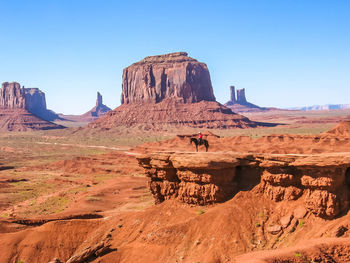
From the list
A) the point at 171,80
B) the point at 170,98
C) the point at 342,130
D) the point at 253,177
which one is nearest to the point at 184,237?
the point at 253,177

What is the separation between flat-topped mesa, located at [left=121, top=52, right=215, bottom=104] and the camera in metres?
154

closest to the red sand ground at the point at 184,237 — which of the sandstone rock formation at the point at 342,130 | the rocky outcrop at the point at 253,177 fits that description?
the rocky outcrop at the point at 253,177

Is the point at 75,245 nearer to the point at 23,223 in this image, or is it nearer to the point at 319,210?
the point at 23,223

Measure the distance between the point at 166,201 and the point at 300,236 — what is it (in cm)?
929

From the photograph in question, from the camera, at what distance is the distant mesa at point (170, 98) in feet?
473

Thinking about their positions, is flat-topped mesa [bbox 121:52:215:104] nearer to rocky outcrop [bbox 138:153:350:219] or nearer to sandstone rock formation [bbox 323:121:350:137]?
sandstone rock formation [bbox 323:121:350:137]

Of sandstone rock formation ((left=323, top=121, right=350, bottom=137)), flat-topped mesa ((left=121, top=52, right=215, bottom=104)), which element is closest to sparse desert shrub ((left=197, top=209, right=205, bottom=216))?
sandstone rock formation ((left=323, top=121, right=350, bottom=137))

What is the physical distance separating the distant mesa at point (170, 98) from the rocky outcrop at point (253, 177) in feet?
379

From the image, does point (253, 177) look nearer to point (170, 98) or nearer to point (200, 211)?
point (200, 211)

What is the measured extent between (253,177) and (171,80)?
13586cm

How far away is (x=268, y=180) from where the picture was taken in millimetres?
20562

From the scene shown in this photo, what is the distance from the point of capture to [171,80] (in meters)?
155

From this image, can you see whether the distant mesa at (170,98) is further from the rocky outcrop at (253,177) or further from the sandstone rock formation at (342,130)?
the rocky outcrop at (253,177)

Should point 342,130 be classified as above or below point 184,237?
above
